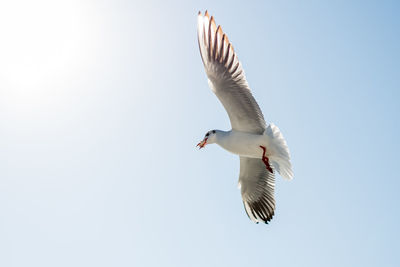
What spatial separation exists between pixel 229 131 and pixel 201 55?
4.39ft

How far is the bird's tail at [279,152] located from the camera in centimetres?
859

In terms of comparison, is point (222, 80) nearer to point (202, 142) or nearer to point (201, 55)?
point (201, 55)

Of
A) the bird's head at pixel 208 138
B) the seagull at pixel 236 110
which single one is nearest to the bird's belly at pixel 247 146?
the seagull at pixel 236 110

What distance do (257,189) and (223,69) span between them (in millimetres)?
2478

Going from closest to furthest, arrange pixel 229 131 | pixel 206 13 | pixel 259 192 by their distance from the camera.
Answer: pixel 206 13, pixel 229 131, pixel 259 192

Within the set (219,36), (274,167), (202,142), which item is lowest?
(274,167)

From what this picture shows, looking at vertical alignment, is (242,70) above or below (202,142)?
above

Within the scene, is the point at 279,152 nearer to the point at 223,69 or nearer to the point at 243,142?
the point at 243,142

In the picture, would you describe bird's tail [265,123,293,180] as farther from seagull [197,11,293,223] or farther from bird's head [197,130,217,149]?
bird's head [197,130,217,149]

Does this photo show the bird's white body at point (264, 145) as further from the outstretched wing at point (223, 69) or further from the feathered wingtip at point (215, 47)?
the feathered wingtip at point (215, 47)

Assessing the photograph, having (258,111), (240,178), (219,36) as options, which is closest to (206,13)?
(219,36)

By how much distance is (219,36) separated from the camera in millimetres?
8586

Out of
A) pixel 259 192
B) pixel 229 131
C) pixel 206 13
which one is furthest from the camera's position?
pixel 259 192

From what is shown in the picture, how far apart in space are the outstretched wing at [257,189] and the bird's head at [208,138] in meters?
0.77
